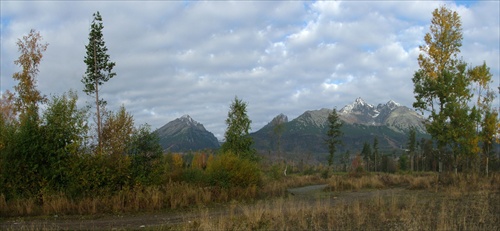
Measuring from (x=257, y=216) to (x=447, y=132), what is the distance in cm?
1867

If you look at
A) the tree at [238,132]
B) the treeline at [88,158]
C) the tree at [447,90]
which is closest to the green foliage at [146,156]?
the treeline at [88,158]

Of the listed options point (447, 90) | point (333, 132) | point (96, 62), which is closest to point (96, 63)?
point (96, 62)

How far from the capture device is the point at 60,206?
16.3 meters

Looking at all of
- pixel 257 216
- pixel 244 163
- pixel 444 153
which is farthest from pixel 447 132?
pixel 257 216

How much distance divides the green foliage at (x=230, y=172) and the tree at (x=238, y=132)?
4.59m

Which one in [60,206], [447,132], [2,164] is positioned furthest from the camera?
[447,132]

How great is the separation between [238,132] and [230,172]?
6.67 meters

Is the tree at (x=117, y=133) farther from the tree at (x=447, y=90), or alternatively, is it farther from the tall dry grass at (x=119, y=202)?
the tree at (x=447, y=90)

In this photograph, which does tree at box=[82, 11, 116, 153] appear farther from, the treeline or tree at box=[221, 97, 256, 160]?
tree at box=[221, 97, 256, 160]

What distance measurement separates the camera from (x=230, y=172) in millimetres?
22078

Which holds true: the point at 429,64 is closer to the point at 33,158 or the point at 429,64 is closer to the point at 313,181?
the point at 313,181

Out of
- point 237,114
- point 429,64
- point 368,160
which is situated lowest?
point 368,160

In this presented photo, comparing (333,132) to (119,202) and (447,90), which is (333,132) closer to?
(447,90)

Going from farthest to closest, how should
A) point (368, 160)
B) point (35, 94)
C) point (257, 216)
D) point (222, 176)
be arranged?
point (368, 160) < point (35, 94) < point (222, 176) < point (257, 216)
